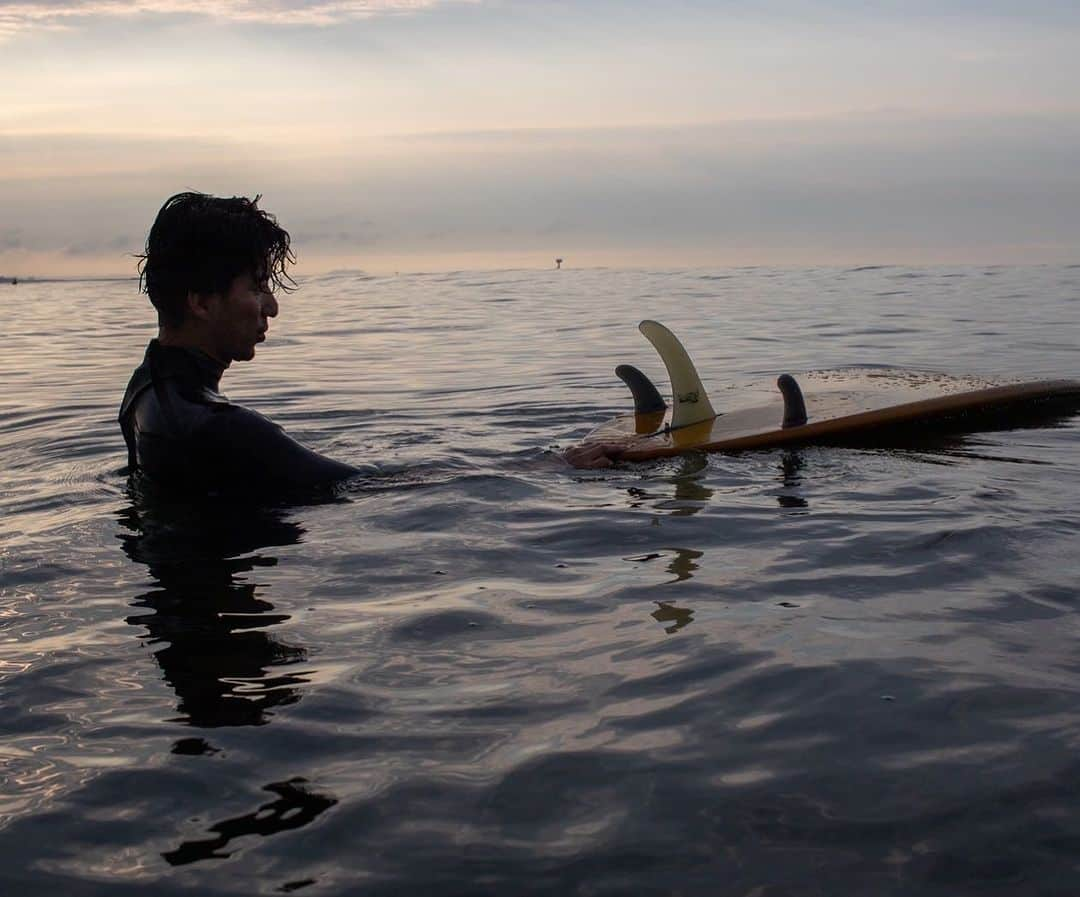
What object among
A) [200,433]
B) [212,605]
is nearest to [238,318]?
[200,433]

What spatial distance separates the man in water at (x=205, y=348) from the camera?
15.5 ft

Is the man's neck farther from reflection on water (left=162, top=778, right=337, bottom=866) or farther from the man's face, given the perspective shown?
reflection on water (left=162, top=778, right=337, bottom=866)

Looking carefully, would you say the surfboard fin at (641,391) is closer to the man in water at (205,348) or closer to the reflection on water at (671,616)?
the man in water at (205,348)

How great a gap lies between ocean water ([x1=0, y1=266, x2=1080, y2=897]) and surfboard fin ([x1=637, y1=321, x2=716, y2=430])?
0.60 metres

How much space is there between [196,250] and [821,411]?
3.53 m

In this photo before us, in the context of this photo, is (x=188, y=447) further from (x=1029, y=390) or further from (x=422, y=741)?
(x=1029, y=390)

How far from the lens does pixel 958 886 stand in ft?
6.72

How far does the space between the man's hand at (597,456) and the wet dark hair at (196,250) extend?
1.82m

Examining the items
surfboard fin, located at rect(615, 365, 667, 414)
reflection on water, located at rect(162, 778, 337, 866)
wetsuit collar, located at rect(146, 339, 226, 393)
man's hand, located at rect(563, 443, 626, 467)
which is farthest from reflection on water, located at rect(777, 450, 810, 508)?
reflection on water, located at rect(162, 778, 337, 866)

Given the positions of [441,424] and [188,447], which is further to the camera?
[441,424]

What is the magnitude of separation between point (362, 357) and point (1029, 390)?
7958 mm

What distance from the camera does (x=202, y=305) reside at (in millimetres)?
4832

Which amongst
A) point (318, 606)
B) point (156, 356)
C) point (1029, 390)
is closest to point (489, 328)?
point (1029, 390)

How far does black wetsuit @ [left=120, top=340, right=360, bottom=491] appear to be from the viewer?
186 inches
